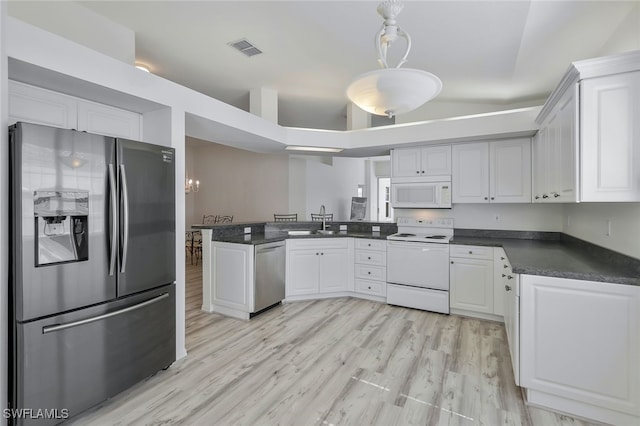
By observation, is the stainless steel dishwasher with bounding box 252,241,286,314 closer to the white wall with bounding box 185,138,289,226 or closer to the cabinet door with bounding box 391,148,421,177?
the cabinet door with bounding box 391,148,421,177

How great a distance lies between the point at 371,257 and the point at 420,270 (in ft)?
2.23

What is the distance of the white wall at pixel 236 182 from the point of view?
721 centimetres

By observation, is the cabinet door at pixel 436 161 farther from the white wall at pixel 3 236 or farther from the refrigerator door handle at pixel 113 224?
the white wall at pixel 3 236

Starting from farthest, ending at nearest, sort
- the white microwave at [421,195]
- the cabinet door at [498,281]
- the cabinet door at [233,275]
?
1. the white microwave at [421,195]
2. the cabinet door at [233,275]
3. the cabinet door at [498,281]

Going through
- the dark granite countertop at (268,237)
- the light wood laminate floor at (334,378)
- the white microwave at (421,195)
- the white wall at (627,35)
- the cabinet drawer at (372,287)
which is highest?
the white wall at (627,35)

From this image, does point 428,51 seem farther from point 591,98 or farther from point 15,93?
point 15,93

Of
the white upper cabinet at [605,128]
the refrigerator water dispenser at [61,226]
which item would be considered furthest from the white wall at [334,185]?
the white upper cabinet at [605,128]

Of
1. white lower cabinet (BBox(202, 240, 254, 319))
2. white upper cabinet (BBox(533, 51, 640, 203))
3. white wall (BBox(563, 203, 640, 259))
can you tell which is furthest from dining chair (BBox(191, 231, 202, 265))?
white upper cabinet (BBox(533, 51, 640, 203))

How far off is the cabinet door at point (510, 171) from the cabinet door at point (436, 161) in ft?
1.62

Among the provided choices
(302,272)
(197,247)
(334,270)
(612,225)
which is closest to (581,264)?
(612,225)

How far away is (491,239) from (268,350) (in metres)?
2.98

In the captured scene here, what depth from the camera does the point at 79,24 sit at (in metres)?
2.39

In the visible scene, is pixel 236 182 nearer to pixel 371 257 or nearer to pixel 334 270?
pixel 334 270

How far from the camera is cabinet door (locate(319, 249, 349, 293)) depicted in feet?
13.9
